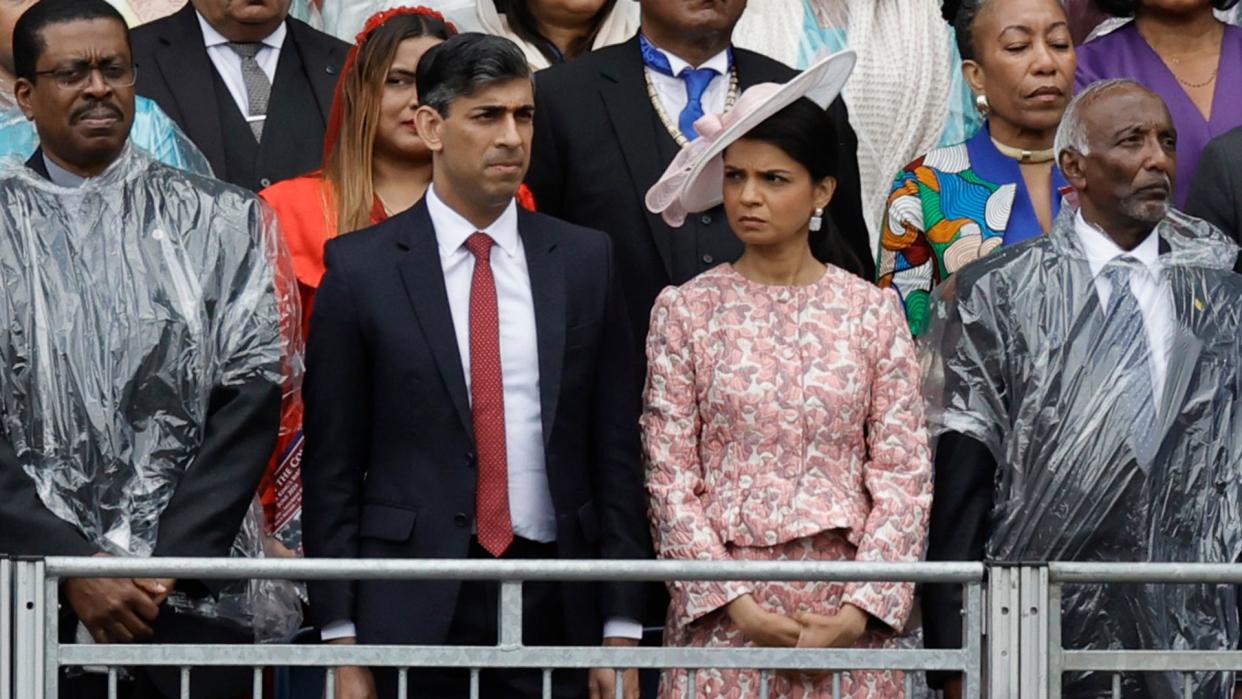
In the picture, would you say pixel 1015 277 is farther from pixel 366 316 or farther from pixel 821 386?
pixel 366 316

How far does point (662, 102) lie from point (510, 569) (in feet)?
7.39

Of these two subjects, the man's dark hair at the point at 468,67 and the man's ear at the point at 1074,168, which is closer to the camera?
the man's dark hair at the point at 468,67

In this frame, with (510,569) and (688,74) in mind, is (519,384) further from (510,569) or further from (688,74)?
(688,74)

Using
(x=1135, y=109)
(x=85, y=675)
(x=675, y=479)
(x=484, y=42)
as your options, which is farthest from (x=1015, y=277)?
(x=85, y=675)

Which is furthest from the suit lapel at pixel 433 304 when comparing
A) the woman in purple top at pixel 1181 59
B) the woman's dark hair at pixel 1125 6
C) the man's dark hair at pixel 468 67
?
the woman's dark hair at pixel 1125 6

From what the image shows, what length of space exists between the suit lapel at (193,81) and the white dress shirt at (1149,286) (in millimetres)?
2400

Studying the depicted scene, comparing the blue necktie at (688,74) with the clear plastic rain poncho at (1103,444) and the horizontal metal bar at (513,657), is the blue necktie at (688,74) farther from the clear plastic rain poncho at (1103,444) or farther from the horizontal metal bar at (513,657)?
the horizontal metal bar at (513,657)

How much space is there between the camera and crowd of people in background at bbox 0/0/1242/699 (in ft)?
20.1

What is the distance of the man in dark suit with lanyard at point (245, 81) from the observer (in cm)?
752

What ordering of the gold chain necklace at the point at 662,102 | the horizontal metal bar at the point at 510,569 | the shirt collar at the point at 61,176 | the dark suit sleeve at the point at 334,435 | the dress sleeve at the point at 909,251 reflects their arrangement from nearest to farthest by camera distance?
the horizontal metal bar at the point at 510,569 < the dark suit sleeve at the point at 334,435 < the shirt collar at the point at 61,176 < the dress sleeve at the point at 909,251 < the gold chain necklace at the point at 662,102

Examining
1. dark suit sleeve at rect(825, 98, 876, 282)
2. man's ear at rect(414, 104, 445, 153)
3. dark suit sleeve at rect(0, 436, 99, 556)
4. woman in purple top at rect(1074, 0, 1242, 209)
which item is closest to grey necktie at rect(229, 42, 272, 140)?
man's ear at rect(414, 104, 445, 153)

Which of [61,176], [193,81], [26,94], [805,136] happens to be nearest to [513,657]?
[805,136]

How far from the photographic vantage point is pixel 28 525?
236 inches

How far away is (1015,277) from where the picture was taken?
21.1 feet
